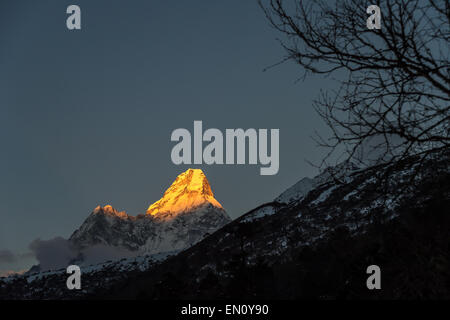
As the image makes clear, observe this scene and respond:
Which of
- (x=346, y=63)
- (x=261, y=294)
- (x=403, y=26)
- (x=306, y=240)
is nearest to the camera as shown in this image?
(x=403, y=26)

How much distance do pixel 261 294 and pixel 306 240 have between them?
438 feet

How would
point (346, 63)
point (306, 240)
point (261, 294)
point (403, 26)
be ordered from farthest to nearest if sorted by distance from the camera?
1. point (306, 240)
2. point (261, 294)
3. point (346, 63)
4. point (403, 26)

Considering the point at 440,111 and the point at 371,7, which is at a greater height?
the point at 371,7

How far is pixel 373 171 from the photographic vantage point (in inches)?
281

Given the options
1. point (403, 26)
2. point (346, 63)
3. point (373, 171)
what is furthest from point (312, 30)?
point (373, 171)

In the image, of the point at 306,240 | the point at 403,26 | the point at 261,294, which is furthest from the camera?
the point at 306,240
